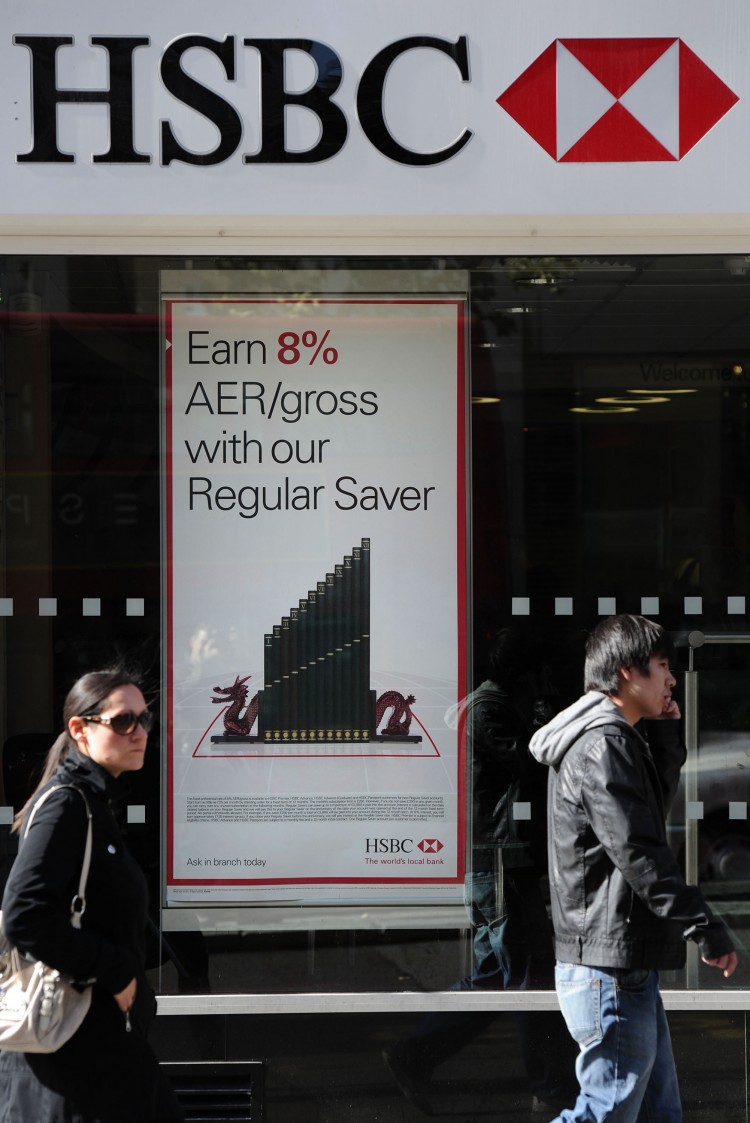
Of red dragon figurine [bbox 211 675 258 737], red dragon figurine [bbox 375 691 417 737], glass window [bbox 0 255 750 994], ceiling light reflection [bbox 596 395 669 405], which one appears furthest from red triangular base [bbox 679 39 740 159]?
red dragon figurine [bbox 211 675 258 737]

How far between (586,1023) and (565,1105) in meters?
1.31

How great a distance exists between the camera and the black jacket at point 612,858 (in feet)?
11.4

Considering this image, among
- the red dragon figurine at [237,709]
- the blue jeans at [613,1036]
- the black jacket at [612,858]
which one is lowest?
the blue jeans at [613,1036]

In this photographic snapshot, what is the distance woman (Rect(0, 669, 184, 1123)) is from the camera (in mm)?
3010

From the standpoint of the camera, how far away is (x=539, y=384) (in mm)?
4918

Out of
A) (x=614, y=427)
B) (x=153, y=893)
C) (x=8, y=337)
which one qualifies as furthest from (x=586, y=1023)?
(x=8, y=337)

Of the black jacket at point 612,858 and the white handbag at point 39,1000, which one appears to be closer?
the white handbag at point 39,1000

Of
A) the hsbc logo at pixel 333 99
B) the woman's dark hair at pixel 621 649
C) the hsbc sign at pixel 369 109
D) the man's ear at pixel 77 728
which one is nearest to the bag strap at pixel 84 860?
the man's ear at pixel 77 728

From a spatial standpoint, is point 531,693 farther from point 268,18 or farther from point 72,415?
point 268,18

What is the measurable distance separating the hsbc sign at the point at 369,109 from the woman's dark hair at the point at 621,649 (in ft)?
5.64

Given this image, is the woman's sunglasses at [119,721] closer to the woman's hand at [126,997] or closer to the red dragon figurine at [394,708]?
the woman's hand at [126,997]

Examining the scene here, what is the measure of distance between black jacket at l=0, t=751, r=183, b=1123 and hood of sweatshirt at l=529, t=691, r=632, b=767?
53.4 inches

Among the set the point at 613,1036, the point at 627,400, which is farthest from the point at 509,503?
the point at 613,1036

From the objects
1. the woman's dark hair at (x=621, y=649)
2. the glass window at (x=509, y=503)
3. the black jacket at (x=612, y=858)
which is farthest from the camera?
the glass window at (x=509, y=503)
